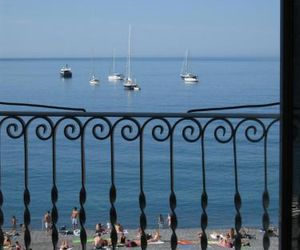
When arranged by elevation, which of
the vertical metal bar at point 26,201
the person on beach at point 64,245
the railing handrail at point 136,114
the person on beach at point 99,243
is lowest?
the person on beach at point 64,245

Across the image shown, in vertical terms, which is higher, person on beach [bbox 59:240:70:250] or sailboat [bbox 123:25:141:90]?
sailboat [bbox 123:25:141:90]

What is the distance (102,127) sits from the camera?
2.52m

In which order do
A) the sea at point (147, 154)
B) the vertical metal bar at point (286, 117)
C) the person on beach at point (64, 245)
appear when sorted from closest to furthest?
the vertical metal bar at point (286, 117)
the sea at point (147, 154)
the person on beach at point (64, 245)

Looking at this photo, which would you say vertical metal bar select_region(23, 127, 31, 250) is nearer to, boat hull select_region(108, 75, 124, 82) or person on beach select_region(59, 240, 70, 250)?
person on beach select_region(59, 240, 70, 250)

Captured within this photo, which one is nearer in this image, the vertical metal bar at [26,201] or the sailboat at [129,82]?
the vertical metal bar at [26,201]

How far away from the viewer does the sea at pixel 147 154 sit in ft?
12.8

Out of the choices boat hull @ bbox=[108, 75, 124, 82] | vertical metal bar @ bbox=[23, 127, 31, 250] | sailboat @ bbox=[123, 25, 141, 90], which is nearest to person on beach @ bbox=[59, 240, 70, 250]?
vertical metal bar @ bbox=[23, 127, 31, 250]

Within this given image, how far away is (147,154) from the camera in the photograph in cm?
852

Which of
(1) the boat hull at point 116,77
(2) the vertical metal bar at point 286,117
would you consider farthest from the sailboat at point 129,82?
(2) the vertical metal bar at point 286,117

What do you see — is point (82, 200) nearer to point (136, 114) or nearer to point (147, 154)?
point (136, 114)

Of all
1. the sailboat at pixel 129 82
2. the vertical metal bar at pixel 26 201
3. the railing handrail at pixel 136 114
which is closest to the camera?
the railing handrail at pixel 136 114

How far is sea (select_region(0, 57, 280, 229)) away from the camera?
3.90 m

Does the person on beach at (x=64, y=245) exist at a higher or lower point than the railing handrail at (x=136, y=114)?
lower

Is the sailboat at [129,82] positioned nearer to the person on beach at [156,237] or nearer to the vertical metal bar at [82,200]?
the person on beach at [156,237]
